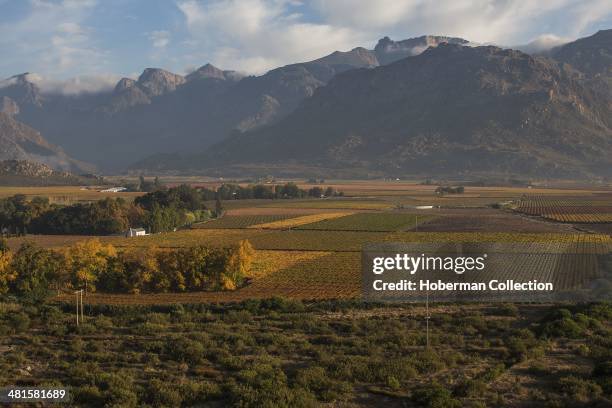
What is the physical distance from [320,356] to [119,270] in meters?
26.0

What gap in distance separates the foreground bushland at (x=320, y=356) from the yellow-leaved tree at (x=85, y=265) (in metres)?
9.33

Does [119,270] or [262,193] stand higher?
[262,193]

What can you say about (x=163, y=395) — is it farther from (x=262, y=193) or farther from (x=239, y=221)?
(x=262, y=193)

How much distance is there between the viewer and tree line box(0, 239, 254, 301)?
144 feet

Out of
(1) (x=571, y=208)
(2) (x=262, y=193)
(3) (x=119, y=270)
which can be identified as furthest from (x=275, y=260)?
(2) (x=262, y=193)

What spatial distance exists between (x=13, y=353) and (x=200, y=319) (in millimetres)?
9851

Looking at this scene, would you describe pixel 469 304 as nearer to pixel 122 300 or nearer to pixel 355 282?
pixel 355 282

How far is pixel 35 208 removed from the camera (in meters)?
91.3

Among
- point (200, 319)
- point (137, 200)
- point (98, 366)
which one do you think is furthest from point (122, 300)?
point (137, 200)

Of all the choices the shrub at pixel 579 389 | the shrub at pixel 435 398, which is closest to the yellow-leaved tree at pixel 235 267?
the shrub at pixel 435 398

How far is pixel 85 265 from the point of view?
44969 millimetres

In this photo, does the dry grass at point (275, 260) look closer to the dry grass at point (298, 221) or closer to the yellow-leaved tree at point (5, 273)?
the yellow-leaved tree at point (5, 273)

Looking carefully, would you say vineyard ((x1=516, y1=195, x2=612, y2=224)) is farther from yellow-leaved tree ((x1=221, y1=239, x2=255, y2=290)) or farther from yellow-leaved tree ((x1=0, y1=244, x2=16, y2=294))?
yellow-leaved tree ((x1=0, y1=244, x2=16, y2=294))

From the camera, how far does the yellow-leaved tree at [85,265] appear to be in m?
44.2
